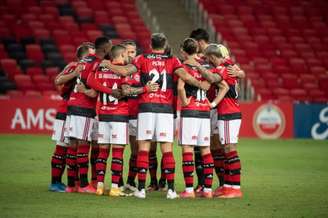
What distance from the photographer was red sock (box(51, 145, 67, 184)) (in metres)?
13.1

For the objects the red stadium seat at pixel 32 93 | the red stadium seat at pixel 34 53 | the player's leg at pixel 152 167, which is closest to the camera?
the player's leg at pixel 152 167

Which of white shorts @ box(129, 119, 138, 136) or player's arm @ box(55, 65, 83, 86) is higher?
player's arm @ box(55, 65, 83, 86)

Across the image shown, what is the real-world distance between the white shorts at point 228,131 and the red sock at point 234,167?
0.68 feet

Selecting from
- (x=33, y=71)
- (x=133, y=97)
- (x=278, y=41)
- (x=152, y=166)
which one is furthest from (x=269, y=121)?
(x=133, y=97)

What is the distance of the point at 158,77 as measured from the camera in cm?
1227

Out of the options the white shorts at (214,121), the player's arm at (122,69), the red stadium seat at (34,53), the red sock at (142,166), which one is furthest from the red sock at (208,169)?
the red stadium seat at (34,53)

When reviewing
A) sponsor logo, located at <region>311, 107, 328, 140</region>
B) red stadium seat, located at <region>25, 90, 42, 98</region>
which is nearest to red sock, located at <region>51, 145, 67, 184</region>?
red stadium seat, located at <region>25, 90, 42, 98</region>

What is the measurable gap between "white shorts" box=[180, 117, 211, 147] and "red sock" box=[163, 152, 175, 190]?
0.91 feet

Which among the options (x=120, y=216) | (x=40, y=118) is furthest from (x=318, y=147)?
(x=120, y=216)

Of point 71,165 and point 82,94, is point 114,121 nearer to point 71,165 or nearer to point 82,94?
point 82,94

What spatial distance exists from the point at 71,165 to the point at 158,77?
6.20 ft

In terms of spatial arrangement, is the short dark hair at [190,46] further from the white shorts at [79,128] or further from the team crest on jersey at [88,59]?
the white shorts at [79,128]

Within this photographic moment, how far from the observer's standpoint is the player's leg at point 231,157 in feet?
41.3

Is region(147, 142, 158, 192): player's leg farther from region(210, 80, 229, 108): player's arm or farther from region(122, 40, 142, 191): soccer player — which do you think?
region(210, 80, 229, 108): player's arm
